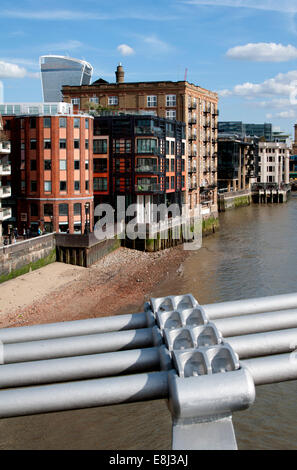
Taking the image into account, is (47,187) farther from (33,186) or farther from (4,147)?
(4,147)

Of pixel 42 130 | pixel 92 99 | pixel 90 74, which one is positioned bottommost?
pixel 42 130

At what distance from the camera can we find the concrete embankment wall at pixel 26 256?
39625 mm

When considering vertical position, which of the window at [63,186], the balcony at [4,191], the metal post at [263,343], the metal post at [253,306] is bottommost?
A: the metal post at [263,343]

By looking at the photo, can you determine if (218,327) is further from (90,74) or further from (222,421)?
(90,74)

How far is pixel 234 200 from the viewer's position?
123 m

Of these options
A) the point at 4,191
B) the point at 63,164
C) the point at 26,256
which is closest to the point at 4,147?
the point at 4,191

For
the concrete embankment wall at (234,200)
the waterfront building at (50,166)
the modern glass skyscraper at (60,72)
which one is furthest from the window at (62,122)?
the modern glass skyscraper at (60,72)

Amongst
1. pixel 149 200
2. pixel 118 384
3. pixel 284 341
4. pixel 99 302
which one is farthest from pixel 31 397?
pixel 149 200

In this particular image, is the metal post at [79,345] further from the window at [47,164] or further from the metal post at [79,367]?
the window at [47,164]

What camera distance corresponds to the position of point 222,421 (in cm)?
365

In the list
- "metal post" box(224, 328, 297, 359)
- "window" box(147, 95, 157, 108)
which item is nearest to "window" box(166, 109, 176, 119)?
"window" box(147, 95, 157, 108)

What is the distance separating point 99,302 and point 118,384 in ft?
110

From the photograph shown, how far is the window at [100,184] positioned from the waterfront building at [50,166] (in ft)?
27.2

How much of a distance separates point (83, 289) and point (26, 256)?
6394 mm
